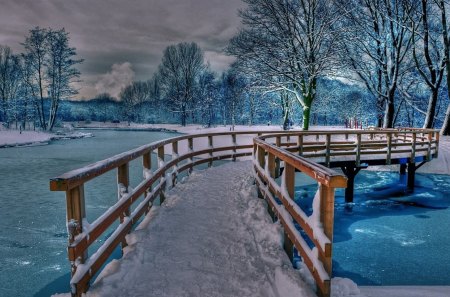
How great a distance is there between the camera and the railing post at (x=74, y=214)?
3031mm

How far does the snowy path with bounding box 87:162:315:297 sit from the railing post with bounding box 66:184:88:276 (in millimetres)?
558

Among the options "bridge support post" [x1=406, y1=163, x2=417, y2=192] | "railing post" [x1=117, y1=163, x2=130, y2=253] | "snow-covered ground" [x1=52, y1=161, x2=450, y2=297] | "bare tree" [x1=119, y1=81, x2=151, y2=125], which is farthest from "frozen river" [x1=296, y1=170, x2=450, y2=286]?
"bare tree" [x1=119, y1=81, x2=151, y2=125]

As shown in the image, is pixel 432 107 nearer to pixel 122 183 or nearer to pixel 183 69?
pixel 122 183

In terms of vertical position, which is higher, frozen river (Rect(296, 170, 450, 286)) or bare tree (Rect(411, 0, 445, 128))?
bare tree (Rect(411, 0, 445, 128))

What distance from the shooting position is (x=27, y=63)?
44625mm

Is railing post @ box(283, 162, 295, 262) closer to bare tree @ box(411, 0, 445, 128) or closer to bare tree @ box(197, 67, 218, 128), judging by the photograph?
bare tree @ box(411, 0, 445, 128)

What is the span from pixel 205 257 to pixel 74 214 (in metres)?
1.84

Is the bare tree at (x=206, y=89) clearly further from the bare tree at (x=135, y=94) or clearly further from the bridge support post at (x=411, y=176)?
the bridge support post at (x=411, y=176)

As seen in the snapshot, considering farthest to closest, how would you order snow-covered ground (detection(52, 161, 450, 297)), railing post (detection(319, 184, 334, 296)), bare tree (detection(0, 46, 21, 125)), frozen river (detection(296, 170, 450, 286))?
bare tree (detection(0, 46, 21, 125)) < frozen river (detection(296, 170, 450, 286)) < snow-covered ground (detection(52, 161, 450, 297)) < railing post (detection(319, 184, 334, 296))

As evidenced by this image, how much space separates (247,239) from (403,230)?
262 inches

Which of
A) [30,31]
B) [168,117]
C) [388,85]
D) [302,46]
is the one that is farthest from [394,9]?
[168,117]

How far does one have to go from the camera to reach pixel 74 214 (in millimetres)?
3107

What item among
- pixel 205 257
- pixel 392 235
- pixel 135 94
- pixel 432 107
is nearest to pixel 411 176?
pixel 392 235

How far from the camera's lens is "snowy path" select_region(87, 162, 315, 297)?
3523 mm
